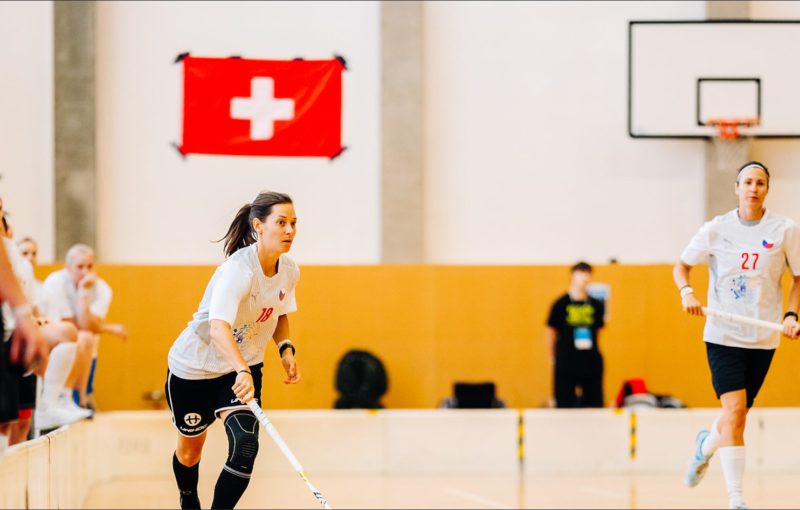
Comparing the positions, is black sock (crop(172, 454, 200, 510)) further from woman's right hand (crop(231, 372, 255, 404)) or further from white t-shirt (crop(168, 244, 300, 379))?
woman's right hand (crop(231, 372, 255, 404))

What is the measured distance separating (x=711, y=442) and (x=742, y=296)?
841mm

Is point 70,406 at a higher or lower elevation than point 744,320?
lower

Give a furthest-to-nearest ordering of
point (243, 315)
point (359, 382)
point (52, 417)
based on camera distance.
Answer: point (359, 382), point (52, 417), point (243, 315)

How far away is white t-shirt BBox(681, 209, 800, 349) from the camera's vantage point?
5.09m

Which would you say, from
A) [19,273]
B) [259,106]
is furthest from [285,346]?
[259,106]

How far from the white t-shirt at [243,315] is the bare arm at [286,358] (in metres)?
0.12

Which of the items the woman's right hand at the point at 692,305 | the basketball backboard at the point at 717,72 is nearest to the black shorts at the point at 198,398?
the woman's right hand at the point at 692,305

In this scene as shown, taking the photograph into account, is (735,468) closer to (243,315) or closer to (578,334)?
(243,315)

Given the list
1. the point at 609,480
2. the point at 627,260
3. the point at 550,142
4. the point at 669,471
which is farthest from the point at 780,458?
the point at 550,142

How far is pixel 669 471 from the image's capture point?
26.2 feet

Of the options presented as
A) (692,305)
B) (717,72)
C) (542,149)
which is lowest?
(692,305)

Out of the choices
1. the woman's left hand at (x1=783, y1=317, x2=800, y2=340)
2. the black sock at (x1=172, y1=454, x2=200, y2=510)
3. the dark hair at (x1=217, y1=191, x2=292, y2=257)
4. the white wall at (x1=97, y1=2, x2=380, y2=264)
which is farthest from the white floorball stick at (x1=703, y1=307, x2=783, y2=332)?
the white wall at (x1=97, y1=2, x2=380, y2=264)

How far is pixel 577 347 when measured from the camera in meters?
8.45

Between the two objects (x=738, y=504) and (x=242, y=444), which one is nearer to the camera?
(x=242, y=444)
